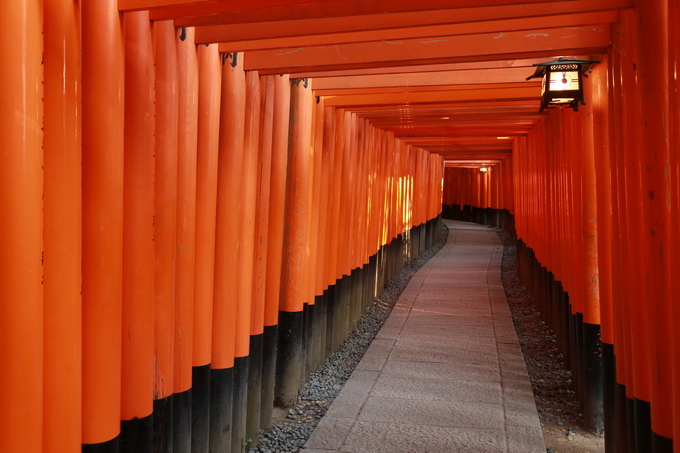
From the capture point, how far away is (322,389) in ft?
25.4

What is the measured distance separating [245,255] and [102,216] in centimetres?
223

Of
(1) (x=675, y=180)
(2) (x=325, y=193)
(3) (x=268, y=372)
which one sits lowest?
(3) (x=268, y=372)

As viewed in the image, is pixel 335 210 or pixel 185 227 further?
pixel 335 210

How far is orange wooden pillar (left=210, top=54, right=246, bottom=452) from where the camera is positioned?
5004 millimetres

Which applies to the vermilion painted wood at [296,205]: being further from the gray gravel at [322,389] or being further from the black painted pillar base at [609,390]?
the black painted pillar base at [609,390]

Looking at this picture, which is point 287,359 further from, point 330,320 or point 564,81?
point 564,81

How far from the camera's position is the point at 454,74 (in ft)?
22.9

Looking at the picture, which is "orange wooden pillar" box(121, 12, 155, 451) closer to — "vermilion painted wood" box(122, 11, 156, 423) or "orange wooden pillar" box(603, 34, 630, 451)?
"vermilion painted wood" box(122, 11, 156, 423)

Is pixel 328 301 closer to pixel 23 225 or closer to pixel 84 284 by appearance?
pixel 84 284

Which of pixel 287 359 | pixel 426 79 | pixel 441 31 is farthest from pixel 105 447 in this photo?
pixel 426 79

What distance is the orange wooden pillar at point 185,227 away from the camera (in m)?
4.29

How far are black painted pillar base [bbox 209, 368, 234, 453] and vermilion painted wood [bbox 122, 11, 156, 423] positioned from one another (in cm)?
126

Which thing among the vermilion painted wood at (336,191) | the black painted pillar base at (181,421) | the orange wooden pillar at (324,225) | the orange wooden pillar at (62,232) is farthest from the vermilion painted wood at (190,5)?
the vermilion painted wood at (336,191)

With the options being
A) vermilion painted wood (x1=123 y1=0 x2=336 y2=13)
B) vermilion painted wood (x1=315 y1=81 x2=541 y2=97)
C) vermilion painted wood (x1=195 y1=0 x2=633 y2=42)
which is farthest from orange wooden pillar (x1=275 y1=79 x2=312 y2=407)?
vermilion painted wood (x1=123 y1=0 x2=336 y2=13)
